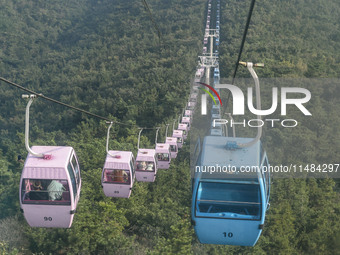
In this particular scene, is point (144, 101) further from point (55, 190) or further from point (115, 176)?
point (55, 190)

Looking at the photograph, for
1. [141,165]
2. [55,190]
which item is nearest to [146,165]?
[141,165]

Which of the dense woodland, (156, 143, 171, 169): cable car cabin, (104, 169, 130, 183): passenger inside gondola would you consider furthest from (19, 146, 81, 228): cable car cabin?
the dense woodland

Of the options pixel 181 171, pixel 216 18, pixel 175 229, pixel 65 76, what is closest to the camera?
pixel 175 229

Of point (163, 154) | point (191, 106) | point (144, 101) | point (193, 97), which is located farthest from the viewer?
point (144, 101)

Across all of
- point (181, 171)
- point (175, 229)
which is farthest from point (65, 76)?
point (175, 229)

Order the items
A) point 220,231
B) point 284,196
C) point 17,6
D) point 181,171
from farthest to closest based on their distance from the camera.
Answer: point 17,6, point 181,171, point 284,196, point 220,231

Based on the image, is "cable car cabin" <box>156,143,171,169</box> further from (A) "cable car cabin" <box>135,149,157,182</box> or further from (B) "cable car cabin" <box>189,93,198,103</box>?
(B) "cable car cabin" <box>189,93,198,103</box>

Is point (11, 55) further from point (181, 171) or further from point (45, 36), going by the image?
point (181, 171)
